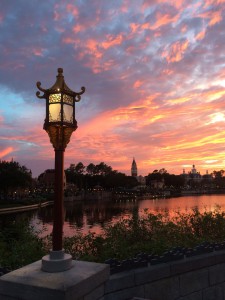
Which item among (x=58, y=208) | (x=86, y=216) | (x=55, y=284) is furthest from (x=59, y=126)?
(x=86, y=216)

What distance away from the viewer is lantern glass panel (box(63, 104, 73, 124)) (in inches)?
227

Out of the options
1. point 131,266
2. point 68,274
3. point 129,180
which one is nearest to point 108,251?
point 131,266

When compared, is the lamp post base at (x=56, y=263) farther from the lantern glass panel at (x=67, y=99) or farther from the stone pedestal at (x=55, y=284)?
the lantern glass panel at (x=67, y=99)

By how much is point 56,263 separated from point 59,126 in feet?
7.28

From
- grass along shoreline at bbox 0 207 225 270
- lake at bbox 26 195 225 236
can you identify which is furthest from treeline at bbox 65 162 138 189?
grass along shoreline at bbox 0 207 225 270

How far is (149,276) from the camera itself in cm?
627

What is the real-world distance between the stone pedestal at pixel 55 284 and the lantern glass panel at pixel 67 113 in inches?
95.6

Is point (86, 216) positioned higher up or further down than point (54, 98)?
further down

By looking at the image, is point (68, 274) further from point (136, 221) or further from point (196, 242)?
point (136, 221)

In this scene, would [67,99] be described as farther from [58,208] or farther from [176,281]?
[176,281]

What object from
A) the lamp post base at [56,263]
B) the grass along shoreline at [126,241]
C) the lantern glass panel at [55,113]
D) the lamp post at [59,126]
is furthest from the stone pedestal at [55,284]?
the lantern glass panel at [55,113]

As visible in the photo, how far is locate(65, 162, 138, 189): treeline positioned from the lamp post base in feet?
493

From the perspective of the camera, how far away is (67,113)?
229 inches

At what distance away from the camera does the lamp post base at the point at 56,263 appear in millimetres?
5172
